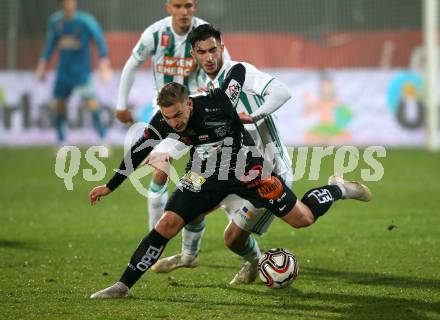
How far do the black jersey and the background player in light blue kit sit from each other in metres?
11.8

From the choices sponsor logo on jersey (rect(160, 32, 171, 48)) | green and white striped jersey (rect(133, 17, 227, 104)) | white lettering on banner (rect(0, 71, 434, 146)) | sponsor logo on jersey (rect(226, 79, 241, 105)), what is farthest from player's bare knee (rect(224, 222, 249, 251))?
white lettering on banner (rect(0, 71, 434, 146))

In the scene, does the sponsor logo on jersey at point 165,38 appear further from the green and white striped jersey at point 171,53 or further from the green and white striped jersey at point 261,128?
the green and white striped jersey at point 261,128

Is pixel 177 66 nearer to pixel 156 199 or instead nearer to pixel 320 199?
pixel 156 199

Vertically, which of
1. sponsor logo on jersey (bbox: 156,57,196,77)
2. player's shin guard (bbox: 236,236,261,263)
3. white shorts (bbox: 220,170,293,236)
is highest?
sponsor logo on jersey (bbox: 156,57,196,77)

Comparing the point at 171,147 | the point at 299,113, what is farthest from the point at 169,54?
the point at 299,113

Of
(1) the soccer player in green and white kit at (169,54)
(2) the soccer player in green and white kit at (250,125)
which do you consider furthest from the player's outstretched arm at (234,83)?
(1) the soccer player in green and white kit at (169,54)

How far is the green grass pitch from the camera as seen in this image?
22.0ft

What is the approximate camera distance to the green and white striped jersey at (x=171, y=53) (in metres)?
9.18

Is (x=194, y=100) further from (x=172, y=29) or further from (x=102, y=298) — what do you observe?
(x=172, y=29)

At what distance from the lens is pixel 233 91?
24.4 feet

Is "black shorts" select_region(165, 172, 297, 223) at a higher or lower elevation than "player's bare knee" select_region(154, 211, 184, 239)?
higher

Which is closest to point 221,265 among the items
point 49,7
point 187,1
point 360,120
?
point 187,1

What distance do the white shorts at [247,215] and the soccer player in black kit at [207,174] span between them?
43 cm

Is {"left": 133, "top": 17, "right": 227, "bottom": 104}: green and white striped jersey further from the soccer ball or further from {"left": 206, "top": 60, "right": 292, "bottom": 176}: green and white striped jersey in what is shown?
the soccer ball
